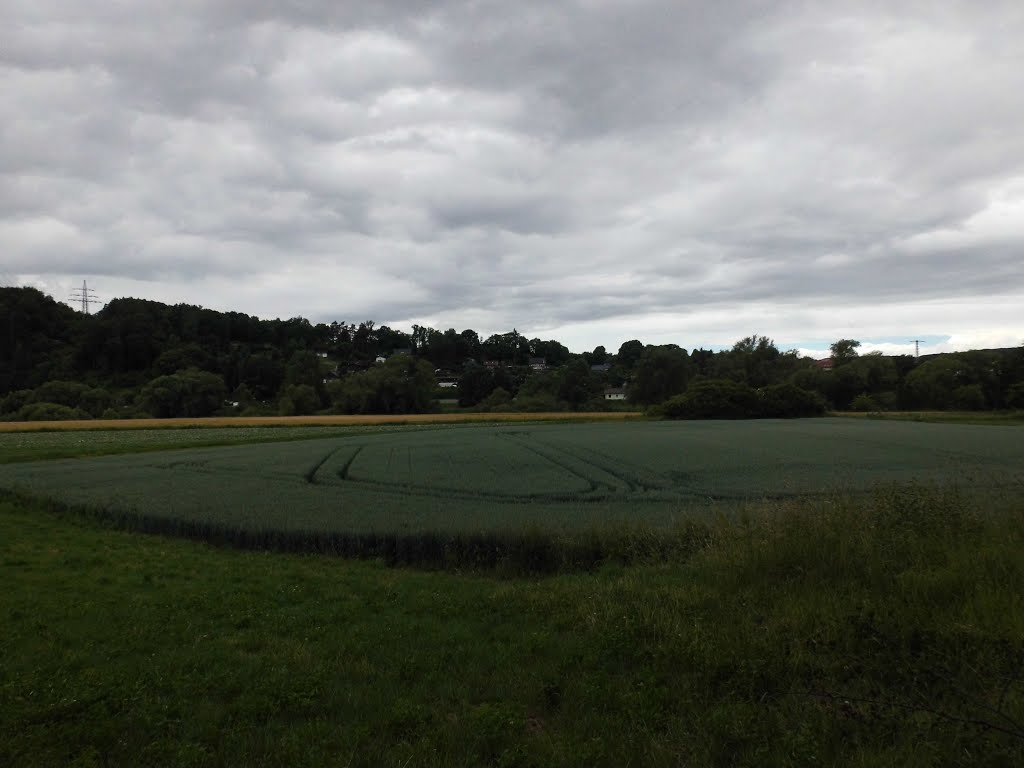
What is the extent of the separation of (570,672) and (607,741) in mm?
1287

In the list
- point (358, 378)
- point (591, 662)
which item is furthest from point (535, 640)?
point (358, 378)

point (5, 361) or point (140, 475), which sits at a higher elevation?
point (5, 361)

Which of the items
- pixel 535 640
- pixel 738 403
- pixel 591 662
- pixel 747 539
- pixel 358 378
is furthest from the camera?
pixel 358 378

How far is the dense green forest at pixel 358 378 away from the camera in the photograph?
255ft

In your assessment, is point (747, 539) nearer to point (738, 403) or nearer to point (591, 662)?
point (591, 662)

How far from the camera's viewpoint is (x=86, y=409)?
8162cm

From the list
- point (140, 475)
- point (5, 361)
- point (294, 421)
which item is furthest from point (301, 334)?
point (140, 475)

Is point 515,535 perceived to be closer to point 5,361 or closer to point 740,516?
point 740,516

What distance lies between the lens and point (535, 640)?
6.52 m

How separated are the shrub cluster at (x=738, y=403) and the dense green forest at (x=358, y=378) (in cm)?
16

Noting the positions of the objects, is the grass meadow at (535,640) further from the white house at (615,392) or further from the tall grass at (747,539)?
the white house at (615,392)

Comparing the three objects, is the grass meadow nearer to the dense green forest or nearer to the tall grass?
the tall grass

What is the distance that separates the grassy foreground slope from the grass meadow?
26mm

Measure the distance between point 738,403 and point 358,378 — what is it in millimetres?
52892
